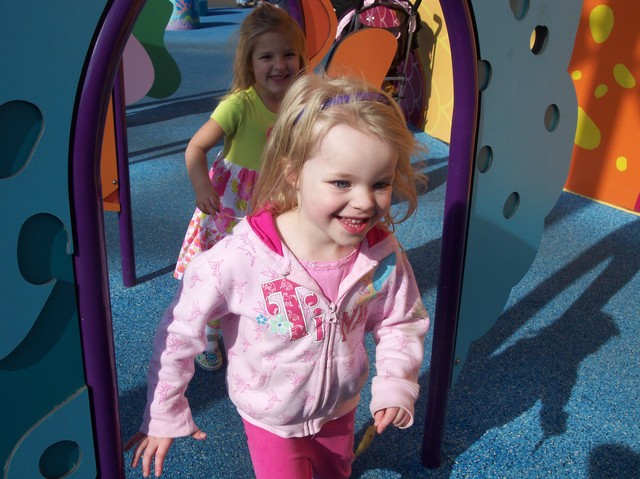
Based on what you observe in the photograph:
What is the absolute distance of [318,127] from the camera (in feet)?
3.08

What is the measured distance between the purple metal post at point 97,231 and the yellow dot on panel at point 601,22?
285 cm

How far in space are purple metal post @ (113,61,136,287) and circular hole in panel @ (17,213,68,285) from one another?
47.1 inches

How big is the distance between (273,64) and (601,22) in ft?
6.94

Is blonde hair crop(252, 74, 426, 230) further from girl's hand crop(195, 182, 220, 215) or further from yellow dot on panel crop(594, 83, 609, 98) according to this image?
yellow dot on panel crop(594, 83, 609, 98)

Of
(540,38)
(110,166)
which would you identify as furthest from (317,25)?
(540,38)

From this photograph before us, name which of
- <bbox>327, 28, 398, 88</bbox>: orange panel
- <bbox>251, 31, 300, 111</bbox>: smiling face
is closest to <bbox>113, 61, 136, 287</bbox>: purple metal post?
<bbox>251, 31, 300, 111</bbox>: smiling face

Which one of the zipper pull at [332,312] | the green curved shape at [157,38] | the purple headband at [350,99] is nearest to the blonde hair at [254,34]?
the green curved shape at [157,38]

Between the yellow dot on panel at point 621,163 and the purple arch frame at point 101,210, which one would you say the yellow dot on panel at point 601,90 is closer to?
the yellow dot on panel at point 621,163

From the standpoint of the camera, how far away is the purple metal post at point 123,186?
6.40ft

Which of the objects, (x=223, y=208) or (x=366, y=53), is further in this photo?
(x=366, y=53)

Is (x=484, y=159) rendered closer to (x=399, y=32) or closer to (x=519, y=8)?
(x=519, y=8)

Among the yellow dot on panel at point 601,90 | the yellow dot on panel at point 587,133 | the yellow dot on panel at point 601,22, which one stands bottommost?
the yellow dot on panel at point 587,133

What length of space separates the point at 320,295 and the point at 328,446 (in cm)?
34

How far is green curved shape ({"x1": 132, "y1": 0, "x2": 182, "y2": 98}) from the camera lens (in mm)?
2179
